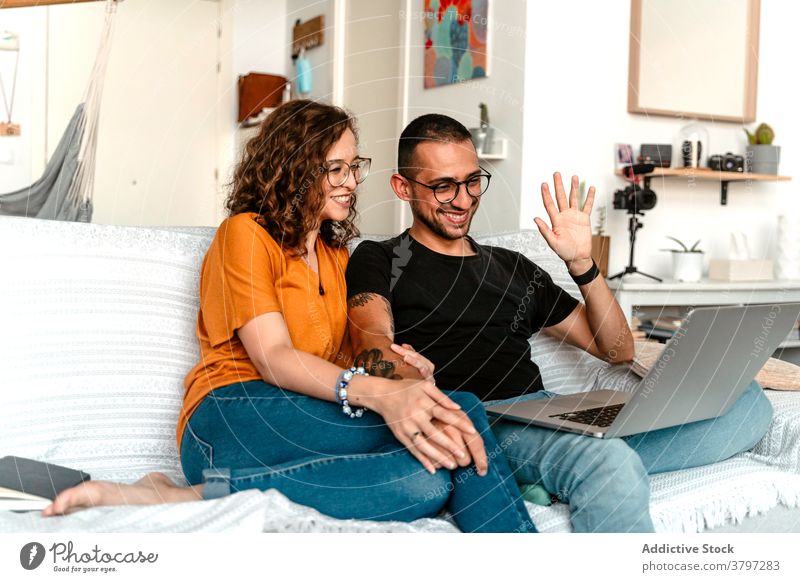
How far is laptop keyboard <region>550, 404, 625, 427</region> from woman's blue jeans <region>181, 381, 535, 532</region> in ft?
0.49

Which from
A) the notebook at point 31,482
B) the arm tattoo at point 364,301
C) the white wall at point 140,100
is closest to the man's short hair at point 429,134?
the arm tattoo at point 364,301

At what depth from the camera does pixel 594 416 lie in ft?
3.91

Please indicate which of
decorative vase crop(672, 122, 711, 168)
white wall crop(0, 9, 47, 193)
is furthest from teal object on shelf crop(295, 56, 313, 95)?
decorative vase crop(672, 122, 711, 168)

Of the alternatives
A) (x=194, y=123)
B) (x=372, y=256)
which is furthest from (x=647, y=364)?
(x=194, y=123)

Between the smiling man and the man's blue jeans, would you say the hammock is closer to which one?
the smiling man

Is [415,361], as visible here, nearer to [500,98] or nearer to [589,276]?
[589,276]

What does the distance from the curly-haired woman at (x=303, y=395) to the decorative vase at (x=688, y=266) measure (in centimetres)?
162

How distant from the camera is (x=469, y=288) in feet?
4.73

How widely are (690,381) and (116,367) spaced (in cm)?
83

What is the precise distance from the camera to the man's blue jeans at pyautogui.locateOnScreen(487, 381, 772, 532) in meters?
1.04

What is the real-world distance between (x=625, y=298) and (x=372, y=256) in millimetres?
1220

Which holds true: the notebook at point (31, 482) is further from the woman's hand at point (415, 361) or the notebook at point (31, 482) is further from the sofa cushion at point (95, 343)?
the woman's hand at point (415, 361)

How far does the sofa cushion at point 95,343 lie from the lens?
45.8 inches

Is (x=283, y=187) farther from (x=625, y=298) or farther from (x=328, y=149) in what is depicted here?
(x=625, y=298)
